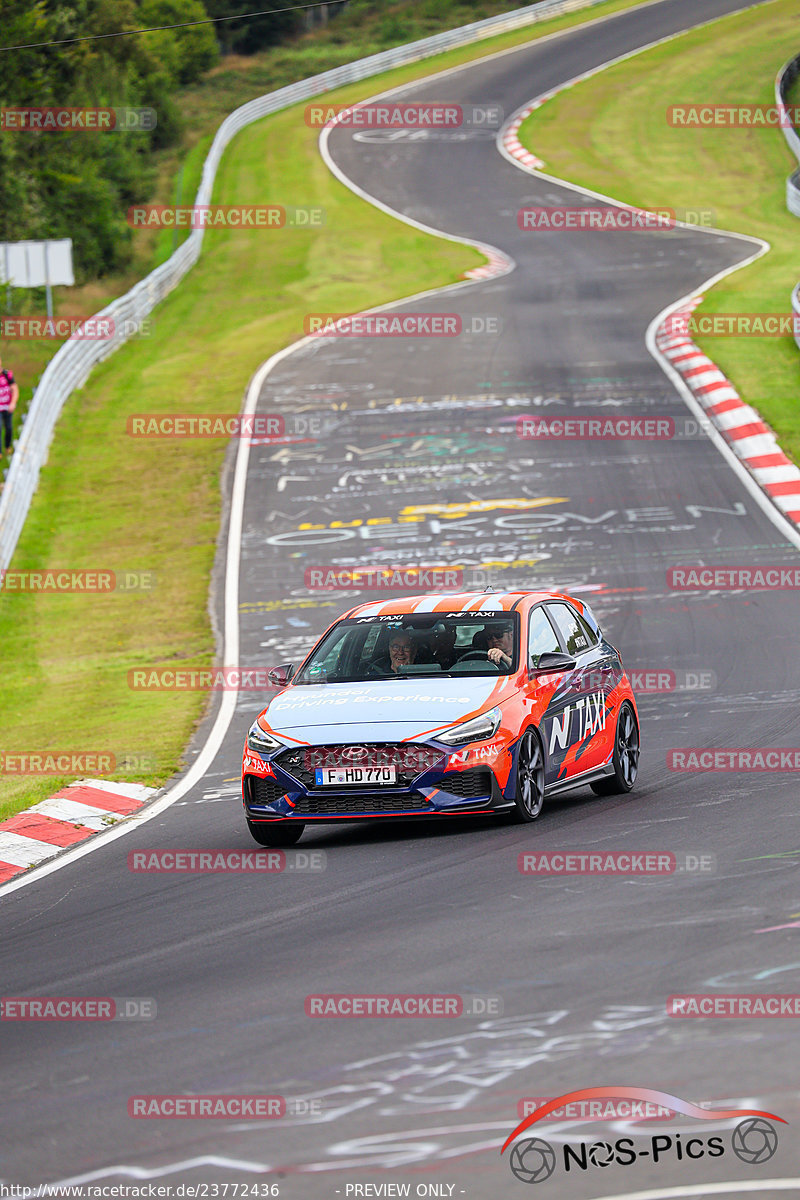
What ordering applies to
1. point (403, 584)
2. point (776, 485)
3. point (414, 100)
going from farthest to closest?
point (414, 100)
point (776, 485)
point (403, 584)

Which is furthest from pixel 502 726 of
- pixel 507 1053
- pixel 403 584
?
pixel 403 584

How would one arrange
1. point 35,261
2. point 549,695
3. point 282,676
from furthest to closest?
1. point 35,261
2. point 282,676
3. point 549,695

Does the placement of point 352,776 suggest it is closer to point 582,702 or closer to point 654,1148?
point 582,702

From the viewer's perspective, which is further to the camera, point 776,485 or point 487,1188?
point 776,485

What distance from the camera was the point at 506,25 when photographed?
267 feet

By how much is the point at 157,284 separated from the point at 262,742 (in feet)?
118

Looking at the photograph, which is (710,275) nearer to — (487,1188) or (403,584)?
(403,584)

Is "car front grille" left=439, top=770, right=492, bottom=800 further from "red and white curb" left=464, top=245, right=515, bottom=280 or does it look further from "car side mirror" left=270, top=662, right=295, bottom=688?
"red and white curb" left=464, top=245, right=515, bottom=280

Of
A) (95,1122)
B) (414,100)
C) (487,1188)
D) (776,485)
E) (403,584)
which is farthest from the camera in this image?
(414,100)

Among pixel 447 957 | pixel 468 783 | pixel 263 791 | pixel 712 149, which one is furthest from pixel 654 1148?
pixel 712 149

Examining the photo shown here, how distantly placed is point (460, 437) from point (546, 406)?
204 cm

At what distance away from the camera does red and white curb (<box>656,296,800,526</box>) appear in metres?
24.0

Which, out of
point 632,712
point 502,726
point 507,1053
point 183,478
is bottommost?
point 183,478

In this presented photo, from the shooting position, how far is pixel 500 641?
1132 cm
